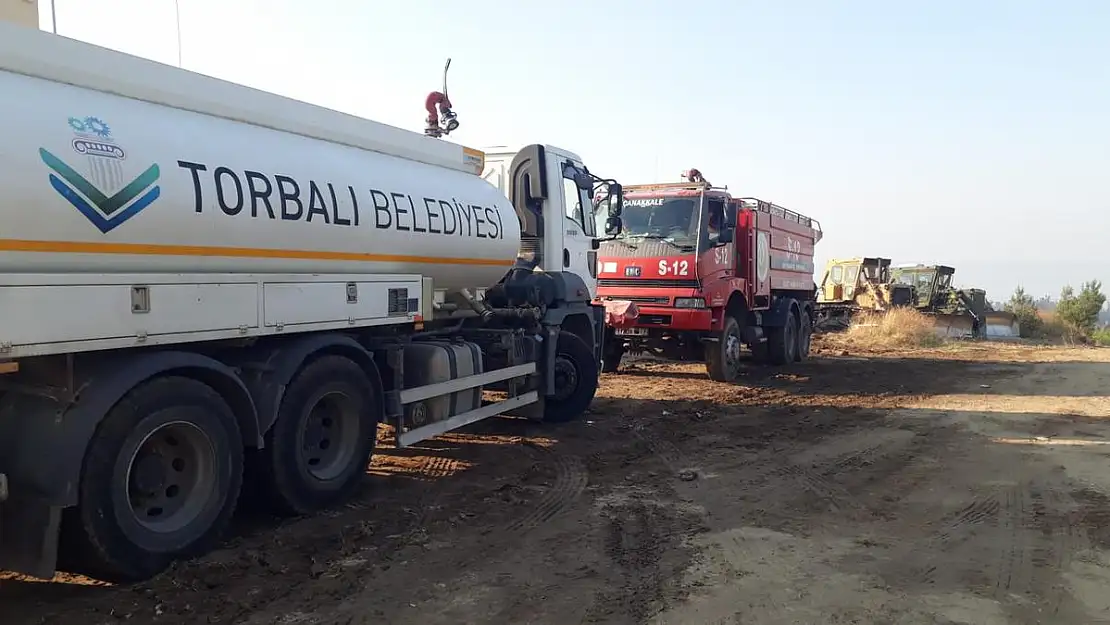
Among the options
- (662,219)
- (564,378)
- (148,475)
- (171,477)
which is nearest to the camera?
(148,475)

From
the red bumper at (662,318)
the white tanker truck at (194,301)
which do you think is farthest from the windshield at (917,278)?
the white tanker truck at (194,301)

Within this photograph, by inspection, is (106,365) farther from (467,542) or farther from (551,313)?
(551,313)

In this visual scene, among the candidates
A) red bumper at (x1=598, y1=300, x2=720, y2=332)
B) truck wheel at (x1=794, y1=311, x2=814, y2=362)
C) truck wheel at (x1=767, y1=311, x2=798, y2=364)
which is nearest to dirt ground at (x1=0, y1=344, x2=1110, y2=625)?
red bumper at (x1=598, y1=300, x2=720, y2=332)

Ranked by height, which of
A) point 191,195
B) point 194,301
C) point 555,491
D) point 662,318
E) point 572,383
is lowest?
point 555,491

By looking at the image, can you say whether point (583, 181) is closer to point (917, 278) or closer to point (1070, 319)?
point (917, 278)

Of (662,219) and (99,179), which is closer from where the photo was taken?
(99,179)

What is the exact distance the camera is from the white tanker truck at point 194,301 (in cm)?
400

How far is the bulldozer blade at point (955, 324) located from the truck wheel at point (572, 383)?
78.5ft

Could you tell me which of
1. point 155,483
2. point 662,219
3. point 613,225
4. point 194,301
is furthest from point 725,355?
point 155,483

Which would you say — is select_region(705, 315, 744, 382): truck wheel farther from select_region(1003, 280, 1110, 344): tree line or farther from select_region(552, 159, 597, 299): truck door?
select_region(1003, 280, 1110, 344): tree line

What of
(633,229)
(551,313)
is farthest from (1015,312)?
(551,313)

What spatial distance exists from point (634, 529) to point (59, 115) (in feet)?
14.2

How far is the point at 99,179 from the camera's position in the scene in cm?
425

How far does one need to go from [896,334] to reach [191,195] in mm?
22036
